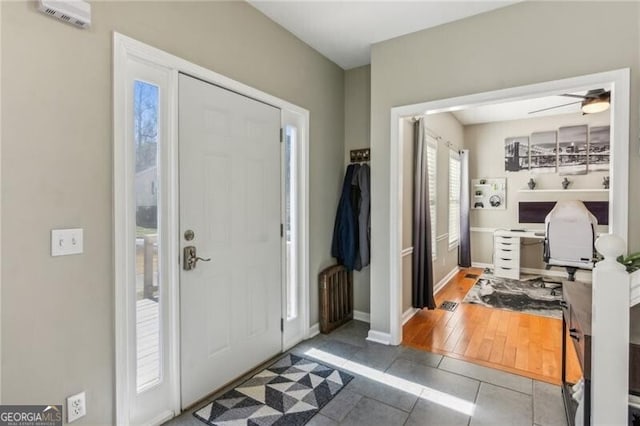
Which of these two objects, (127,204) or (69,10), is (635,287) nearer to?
(127,204)

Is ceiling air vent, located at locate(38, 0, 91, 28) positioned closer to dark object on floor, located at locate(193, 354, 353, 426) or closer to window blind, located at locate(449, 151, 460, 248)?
dark object on floor, located at locate(193, 354, 353, 426)

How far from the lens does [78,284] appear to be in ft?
4.94

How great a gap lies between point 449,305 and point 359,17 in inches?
135

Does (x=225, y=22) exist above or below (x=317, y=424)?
above

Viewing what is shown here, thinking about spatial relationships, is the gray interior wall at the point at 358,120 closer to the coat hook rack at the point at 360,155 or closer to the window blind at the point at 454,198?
the coat hook rack at the point at 360,155

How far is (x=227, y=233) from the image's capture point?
2262 mm

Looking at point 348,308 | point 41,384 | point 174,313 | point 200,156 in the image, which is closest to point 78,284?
point 41,384

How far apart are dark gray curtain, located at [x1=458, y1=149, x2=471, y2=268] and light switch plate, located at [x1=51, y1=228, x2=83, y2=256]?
A: 5920 millimetres

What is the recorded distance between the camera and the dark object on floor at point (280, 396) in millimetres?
1927

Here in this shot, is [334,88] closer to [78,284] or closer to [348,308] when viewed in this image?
[348,308]

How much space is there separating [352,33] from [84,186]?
95.9 inches

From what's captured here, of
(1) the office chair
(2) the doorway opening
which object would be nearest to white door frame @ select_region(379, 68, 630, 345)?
(2) the doorway opening

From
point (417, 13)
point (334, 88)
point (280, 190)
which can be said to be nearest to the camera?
point (417, 13)

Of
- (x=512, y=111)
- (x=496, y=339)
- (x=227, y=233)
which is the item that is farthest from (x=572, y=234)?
(x=227, y=233)
